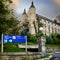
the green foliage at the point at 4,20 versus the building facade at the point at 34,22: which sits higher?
the building facade at the point at 34,22

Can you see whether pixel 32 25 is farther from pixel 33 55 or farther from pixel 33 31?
pixel 33 55

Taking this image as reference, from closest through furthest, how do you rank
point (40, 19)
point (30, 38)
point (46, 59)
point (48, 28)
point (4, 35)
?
point (46, 59), point (4, 35), point (30, 38), point (40, 19), point (48, 28)

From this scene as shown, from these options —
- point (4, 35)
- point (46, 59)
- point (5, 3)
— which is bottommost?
point (46, 59)

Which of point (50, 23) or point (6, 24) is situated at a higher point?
point (50, 23)

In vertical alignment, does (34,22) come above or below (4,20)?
above

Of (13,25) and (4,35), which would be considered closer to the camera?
(4,35)

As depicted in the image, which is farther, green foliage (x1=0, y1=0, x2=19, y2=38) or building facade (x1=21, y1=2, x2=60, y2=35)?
building facade (x1=21, y1=2, x2=60, y2=35)

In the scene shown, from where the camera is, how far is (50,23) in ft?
289

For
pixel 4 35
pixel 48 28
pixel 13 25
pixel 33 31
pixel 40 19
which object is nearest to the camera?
pixel 4 35

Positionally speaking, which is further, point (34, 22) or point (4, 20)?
point (34, 22)

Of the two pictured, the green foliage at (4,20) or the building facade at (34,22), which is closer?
the green foliage at (4,20)

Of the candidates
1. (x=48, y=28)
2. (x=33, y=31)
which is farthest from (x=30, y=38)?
(x=48, y=28)

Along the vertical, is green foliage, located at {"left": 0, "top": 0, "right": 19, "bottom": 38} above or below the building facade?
below

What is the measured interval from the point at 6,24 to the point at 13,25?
2257mm
